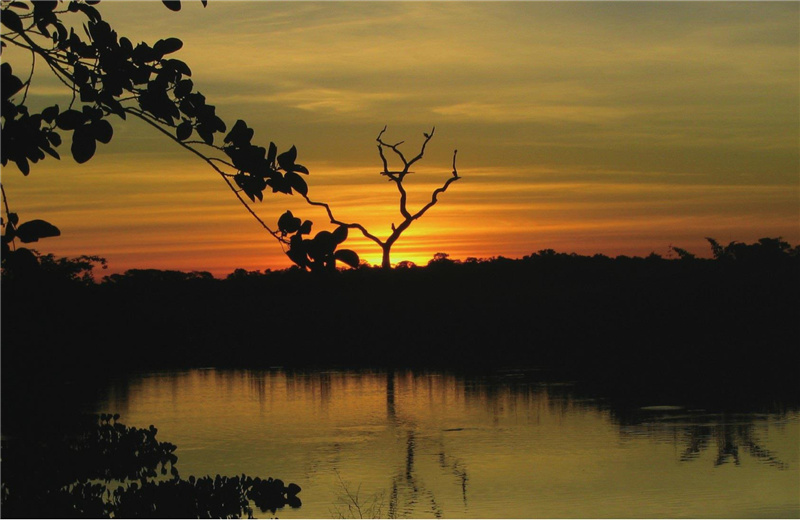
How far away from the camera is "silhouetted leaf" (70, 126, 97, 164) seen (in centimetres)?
356

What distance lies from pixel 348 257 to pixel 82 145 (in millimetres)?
1043

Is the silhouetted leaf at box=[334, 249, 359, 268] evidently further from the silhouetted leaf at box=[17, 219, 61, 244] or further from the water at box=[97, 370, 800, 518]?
the water at box=[97, 370, 800, 518]

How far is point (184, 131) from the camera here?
3848mm

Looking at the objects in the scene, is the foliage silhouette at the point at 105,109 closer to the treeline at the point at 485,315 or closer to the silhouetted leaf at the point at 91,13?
the silhouetted leaf at the point at 91,13

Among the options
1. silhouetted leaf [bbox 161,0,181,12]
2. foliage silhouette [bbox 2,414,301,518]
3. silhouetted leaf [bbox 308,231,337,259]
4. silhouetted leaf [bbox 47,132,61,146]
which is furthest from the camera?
foliage silhouette [bbox 2,414,301,518]

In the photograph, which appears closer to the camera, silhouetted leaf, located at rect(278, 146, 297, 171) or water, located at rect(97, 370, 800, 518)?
silhouetted leaf, located at rect(278, 146, 297, 171)

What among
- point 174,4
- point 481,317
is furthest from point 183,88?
point 481,317

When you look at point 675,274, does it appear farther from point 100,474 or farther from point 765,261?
point 100,474

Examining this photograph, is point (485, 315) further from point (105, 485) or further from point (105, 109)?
point (105, 109)

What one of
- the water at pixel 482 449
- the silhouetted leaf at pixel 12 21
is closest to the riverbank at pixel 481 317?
the water at pixel 482 449

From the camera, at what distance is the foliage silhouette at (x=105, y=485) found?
5941mm

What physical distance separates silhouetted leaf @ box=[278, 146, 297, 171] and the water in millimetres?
8537

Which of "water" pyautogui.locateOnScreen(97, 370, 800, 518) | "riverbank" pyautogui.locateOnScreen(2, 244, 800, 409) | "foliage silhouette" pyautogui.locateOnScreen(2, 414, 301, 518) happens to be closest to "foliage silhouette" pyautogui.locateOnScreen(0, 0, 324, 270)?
"foliage silhouette" pyautogui.locateOnScreen(2, 414, 301, 518)

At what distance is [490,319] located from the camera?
1462 inches
